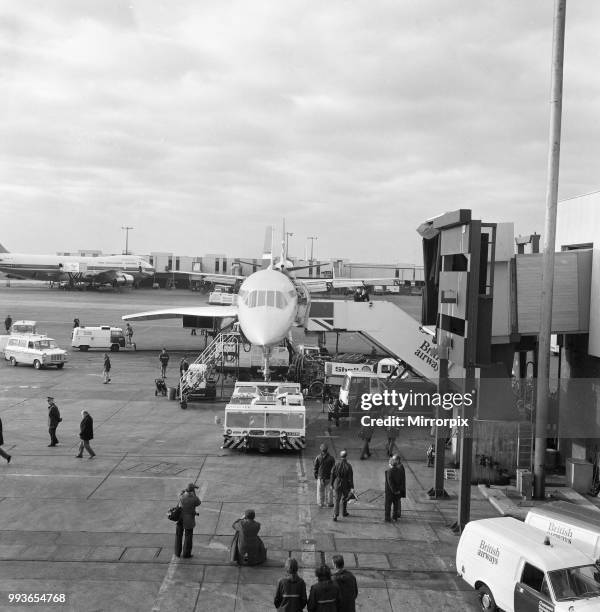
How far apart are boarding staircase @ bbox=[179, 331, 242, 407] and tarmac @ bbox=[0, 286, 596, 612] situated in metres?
1.80

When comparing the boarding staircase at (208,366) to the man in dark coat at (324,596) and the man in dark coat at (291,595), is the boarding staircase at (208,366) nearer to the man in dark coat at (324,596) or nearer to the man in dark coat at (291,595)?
the man in dark coat at (291,595)

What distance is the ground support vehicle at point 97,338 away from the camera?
43281 millimetres

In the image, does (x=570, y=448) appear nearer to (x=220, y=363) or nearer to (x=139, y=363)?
(x=220, y=363)

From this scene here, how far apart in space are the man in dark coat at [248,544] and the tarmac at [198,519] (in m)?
0.18

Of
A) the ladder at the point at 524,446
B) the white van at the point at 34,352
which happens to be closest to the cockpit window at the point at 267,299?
the ladder at the point at 524,446

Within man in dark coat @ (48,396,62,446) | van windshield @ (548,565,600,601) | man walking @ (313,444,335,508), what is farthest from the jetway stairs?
van windshield @ (548,565,600,601)

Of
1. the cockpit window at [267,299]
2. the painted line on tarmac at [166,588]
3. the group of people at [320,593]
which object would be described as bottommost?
the painted line on tarmac at [166,588]

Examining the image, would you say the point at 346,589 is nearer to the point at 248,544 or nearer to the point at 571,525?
the point at 248,544

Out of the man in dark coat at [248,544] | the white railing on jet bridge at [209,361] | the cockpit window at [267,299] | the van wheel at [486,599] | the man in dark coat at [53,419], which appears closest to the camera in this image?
the van wheel at [486,599]

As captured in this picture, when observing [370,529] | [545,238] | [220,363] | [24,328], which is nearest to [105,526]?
[370,529]

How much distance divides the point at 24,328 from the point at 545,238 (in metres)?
36.6

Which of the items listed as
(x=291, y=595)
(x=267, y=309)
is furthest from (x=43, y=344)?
(x=291, y=595)

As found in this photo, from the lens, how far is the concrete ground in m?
10.9

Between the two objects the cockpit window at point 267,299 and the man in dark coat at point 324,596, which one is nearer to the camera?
the man in dark coat at point 324,596
